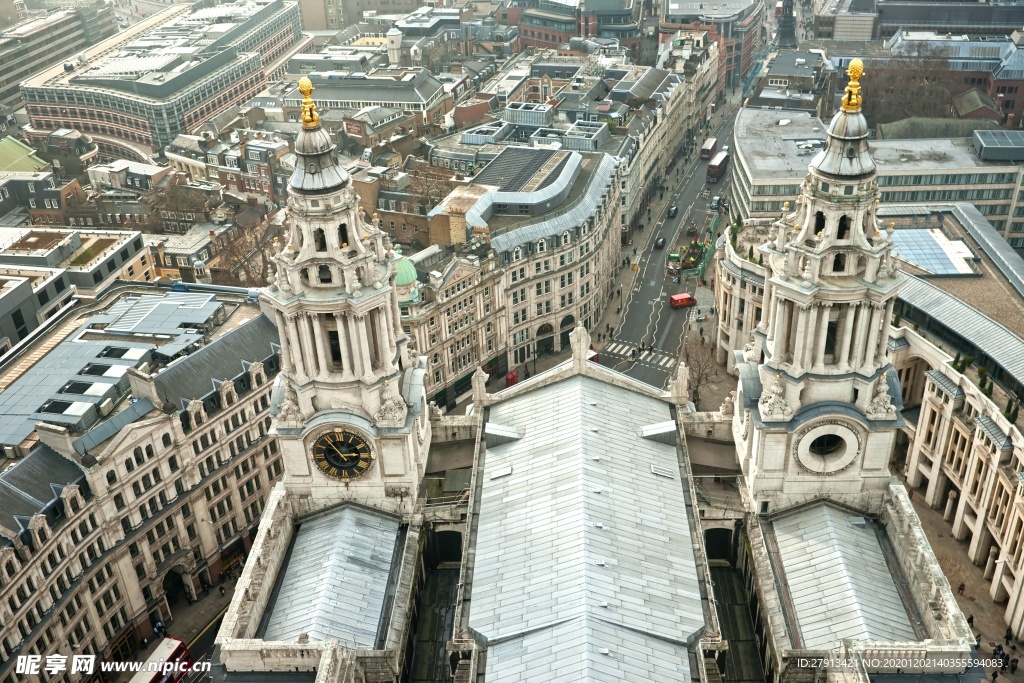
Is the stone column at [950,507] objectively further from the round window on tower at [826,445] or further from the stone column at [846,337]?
the stone column at [846,337]

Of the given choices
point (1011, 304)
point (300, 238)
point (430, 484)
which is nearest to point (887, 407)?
point (430, 484)

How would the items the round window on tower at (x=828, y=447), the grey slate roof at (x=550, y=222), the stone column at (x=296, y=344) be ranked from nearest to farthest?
1. the stone column at (x=296, y=344)
2. the round window on tower at (x=828, y=447)
3. the grey slate roof at (x=550, y=222)

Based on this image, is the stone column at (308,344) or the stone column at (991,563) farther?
the stone column at (991,563)

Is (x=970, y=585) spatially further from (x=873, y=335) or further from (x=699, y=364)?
(x=873, y=335)

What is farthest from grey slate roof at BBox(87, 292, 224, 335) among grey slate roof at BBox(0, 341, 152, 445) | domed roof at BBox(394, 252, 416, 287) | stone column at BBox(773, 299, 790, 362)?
stone column at BBox(773, 299, 790, 362)

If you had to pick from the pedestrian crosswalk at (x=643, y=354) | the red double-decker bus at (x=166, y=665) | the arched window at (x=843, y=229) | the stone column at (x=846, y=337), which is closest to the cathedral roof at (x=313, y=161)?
the arched window at (x=843, y=229)

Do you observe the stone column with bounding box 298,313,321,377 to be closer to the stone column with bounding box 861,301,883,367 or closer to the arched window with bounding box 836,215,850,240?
the arched window with bounding box 836,215,850,240
